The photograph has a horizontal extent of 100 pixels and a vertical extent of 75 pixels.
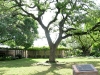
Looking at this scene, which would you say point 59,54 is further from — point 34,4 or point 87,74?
point 87,74

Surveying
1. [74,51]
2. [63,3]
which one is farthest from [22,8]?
[74,51]

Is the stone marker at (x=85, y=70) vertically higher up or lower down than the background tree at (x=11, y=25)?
lower down

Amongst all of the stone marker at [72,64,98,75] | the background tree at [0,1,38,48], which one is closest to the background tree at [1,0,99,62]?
the background tree at [0,1,38,48]

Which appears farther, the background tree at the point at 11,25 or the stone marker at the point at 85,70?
the background tree at the point at 11,25

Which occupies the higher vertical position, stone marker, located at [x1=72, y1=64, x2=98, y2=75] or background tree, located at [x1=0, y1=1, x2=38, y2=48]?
background tree, located at [x1=0, y1=1, x2=38, y2=48]

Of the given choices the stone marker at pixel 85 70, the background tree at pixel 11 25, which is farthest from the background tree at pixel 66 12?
the stone marker at pixel 85 70

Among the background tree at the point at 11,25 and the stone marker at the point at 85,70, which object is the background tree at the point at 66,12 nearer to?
the background tree at the point at 11,25

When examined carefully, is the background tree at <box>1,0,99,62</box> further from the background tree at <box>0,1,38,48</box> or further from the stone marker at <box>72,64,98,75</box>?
the stone marker at <box>72,64,98,75</box>

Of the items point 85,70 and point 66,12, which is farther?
point 66,12

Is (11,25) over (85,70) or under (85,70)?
over

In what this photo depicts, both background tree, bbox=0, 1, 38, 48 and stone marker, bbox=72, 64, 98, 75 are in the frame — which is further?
background tree, bbox=0, 1, 38, 48

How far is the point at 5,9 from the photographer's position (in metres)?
25.0

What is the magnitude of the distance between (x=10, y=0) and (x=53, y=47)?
27.0 ft

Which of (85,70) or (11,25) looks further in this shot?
(11,25)
